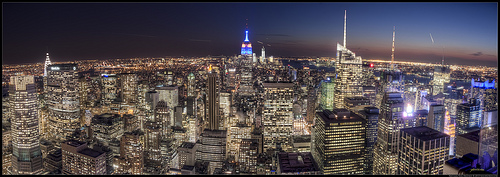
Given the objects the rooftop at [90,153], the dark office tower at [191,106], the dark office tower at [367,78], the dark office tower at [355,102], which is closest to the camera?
the rooftop at [90,153]

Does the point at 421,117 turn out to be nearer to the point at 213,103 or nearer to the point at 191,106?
the point at 213,103

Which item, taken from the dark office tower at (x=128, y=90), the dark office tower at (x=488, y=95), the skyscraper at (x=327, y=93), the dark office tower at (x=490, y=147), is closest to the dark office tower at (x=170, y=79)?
the dark office tower at (x=128, y=90)

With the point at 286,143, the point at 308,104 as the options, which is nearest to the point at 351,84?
the point at 308,104

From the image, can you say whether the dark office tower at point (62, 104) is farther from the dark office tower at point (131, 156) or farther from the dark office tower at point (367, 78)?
the dark office tower at point (367, 78)

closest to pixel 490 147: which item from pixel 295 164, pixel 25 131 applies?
pixel 295 164

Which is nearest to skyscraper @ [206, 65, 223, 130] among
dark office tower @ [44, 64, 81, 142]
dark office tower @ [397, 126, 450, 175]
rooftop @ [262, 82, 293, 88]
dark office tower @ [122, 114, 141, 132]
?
rooftop @ [262, 82, 293, 88]

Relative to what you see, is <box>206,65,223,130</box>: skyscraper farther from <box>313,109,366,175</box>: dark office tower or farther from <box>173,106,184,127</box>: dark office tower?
<box>313,109,366,175</box>: dark office tower

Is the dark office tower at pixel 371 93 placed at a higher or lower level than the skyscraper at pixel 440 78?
lower
